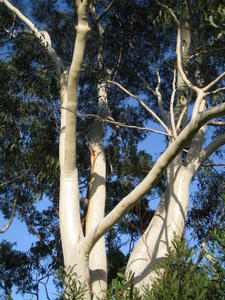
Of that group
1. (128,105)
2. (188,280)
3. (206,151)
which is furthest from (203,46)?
(188,280)

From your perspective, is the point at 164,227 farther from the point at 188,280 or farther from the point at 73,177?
the point at 188,280

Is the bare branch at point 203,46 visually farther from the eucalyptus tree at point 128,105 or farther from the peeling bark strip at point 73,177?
the peeling bark strip at point 73,177

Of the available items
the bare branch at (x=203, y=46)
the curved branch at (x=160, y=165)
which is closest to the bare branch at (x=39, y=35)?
the bare branch at (x=203, y=46)

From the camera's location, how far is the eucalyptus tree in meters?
3.96

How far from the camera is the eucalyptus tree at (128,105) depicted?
156 inches

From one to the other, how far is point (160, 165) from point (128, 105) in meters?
4.35

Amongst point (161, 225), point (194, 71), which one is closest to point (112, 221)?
point (161, 225)

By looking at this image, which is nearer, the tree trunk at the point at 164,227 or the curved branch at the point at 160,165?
the curved branch at the point at 160,165

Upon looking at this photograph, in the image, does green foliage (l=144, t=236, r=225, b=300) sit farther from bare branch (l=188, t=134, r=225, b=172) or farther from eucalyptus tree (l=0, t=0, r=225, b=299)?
bare branch (l=188, t=134, r=225, b=172)

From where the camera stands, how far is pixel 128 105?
7.39 m

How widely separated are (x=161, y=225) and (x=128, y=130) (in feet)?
9.02

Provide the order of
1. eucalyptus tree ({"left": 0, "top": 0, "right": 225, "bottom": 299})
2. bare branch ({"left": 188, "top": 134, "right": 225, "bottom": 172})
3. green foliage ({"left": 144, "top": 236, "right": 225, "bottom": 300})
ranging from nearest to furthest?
green foliage ({"left": 144, "top": 236, "right": 225, "bottom": 300}), eucalyptus tree ({"left": 0, "top": 0, "right": 225, "bottom": 299}), bare branch ({"left": 188, "top": 134, "right": 225, "bottom": 172})

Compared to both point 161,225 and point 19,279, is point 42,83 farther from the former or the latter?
point 19,279

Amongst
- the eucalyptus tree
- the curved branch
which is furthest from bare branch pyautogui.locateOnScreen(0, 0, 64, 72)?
the curved branch
